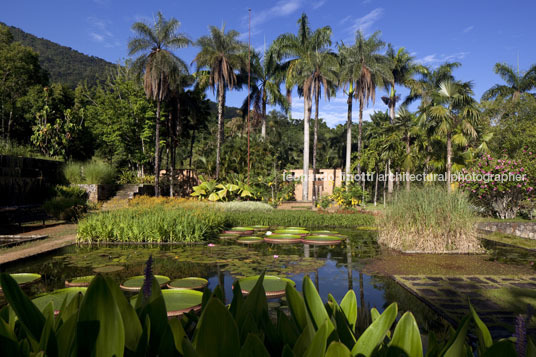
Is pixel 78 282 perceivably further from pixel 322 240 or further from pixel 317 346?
pixel 322 240

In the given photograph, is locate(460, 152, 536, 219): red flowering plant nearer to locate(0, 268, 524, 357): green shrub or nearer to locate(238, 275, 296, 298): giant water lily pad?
locate(238, 275, 296, 298): giant water lily pad

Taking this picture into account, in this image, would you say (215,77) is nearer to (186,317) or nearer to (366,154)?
(366,154)

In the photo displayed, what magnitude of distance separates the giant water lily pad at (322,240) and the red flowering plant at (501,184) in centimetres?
667

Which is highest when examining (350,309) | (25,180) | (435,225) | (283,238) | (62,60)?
(62,60)

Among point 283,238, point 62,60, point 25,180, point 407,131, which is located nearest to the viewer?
point 283,238

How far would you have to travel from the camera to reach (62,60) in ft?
213

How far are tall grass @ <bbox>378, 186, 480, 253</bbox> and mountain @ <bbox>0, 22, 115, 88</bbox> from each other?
186 feet

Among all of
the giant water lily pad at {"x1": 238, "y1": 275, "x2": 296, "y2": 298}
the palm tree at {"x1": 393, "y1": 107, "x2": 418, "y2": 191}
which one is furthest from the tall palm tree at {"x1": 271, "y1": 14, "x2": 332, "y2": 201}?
the giant water lily pad at {"x1": 238, "y1": 275, "x2": 296, "y2": 298}

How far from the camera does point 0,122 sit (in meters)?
27.3

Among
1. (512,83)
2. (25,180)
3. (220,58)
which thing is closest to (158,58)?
(220,58)

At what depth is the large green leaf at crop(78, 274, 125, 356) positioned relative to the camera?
86 centimetres

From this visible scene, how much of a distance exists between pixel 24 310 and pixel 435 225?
7.56 meters

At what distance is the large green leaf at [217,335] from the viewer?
80 cm

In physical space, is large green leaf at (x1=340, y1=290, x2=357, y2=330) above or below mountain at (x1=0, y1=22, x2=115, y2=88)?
below
